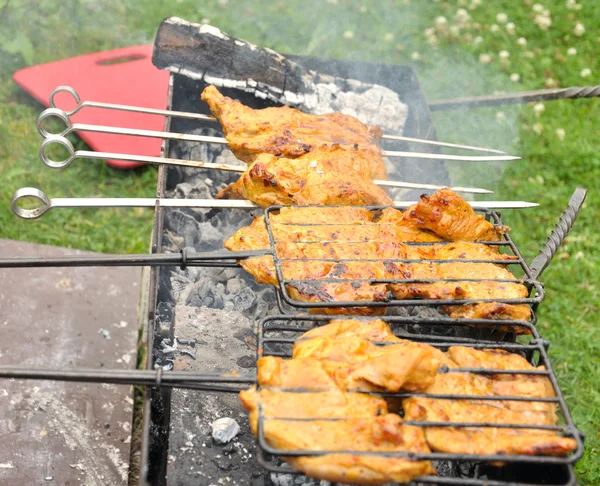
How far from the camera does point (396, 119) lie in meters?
5.08

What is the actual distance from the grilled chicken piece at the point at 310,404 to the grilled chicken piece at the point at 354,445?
0.04m

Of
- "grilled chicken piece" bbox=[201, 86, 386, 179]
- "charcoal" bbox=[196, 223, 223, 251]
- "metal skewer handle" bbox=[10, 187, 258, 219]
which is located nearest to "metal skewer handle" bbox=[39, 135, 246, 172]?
"grilled chicken piece" bbox=[201, 86, 386, 179]

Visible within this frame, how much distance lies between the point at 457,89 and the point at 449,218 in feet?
15.2

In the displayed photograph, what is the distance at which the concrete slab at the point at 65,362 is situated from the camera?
3.85 m

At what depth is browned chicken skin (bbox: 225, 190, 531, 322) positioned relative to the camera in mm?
3045

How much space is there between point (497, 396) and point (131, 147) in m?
4.52

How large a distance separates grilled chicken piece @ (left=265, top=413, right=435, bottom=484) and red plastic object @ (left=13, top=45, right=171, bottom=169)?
4.25m

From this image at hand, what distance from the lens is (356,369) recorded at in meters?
2.51

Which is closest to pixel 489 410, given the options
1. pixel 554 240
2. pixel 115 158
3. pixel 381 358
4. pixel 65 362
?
pixel 381 358

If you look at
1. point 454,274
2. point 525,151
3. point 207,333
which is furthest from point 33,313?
point 525,151

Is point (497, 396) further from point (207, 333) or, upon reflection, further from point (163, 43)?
point (163, 43)

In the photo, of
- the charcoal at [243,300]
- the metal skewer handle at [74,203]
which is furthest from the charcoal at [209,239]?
the metal skewer handle at [74,203]

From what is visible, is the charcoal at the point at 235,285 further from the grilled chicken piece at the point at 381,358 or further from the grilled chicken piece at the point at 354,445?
the grilled chicken piece at the point at 354,445

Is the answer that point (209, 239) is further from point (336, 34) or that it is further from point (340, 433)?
point (336, 34)
